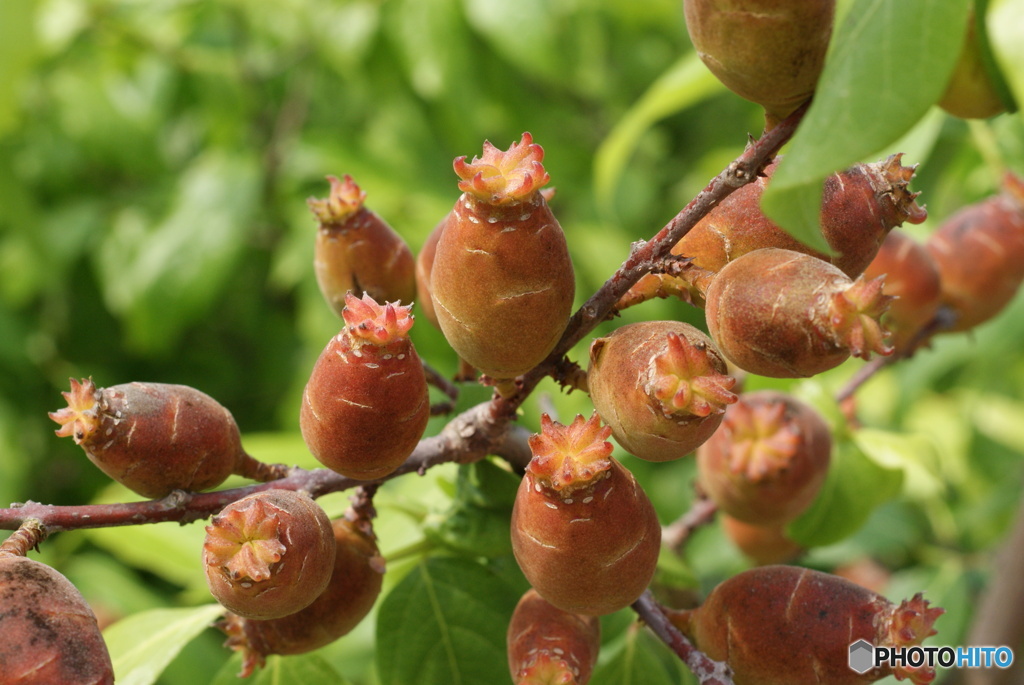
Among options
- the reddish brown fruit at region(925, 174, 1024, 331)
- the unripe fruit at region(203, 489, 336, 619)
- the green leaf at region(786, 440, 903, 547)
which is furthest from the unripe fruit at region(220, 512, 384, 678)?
the reddish brown fruit at region(925, 174, 1024, 331)

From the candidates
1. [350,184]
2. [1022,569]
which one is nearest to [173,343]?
[350,184]

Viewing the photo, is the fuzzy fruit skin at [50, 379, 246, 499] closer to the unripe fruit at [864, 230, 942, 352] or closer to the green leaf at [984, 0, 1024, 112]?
the unripe fruit at [864, 230, 942, 352]

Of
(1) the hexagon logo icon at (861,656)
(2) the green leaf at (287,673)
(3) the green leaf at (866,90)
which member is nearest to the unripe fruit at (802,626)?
(1) the hexagon logo icon at (861,656)

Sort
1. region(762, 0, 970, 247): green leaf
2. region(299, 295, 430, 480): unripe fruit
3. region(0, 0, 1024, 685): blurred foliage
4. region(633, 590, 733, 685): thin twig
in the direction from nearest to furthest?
1. region(762, 0, 970, 247): green leaf
2. region(299, 295, 430, 480): unripe fruit
3. region(633, 590, 733, 685): thin twig
4. region(0, 0, 1024, 685): blurred foliage

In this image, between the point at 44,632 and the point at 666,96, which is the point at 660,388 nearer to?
the point at 44,632

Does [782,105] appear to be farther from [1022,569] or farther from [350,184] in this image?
[1022,569]

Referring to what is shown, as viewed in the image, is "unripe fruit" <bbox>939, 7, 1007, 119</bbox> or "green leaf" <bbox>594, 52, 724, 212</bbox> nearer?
"unripe fruit" <bbox>939, 7, 1007, 119</bbox>

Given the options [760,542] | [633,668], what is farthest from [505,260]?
[760,542]
